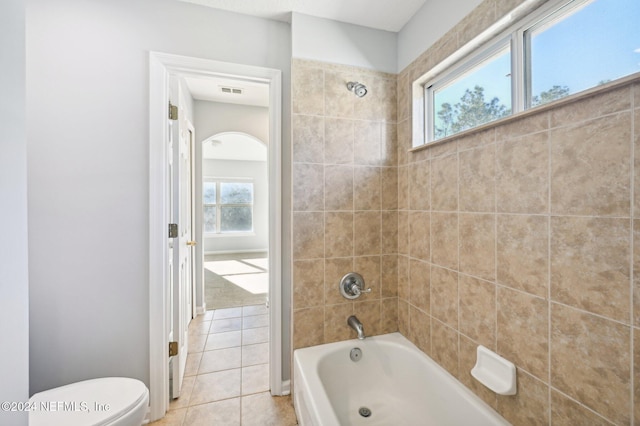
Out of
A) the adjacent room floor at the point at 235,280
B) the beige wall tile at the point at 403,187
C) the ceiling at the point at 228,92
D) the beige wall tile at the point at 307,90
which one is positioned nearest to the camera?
the beige wall tile at the point at 307,90

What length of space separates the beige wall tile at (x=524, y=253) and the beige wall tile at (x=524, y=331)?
→ 45 millimetres

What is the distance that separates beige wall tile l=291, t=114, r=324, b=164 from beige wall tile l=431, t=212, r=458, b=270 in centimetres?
80

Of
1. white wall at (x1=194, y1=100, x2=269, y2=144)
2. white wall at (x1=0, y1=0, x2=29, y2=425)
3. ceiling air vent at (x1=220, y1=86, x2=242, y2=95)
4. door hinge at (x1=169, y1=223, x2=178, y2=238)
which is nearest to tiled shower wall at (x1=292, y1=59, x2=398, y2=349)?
door hinge at (x1=169, y1=223, x2=178, y2=238)

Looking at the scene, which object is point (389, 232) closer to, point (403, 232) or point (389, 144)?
point (403, 232)

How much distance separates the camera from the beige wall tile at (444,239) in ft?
4.34

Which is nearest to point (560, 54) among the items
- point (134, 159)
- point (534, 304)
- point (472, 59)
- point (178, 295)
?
point (472, 59)

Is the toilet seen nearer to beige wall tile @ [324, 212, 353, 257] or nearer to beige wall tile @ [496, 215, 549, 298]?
beige wall tile @ [324, 212, 353, 257]

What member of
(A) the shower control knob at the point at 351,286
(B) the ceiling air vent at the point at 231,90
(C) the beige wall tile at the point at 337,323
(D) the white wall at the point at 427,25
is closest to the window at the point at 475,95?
(D) the white wall at the point at 427,25

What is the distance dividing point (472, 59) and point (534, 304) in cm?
122

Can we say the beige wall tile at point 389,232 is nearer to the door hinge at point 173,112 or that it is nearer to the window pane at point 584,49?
the window pane at point 584,49

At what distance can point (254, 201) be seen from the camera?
6.78 metres

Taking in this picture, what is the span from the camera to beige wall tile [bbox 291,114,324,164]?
1580 millimetres

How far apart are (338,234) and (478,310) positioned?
0.85m

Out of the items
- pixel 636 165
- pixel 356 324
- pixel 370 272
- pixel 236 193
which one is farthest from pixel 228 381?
pixel 236 193
